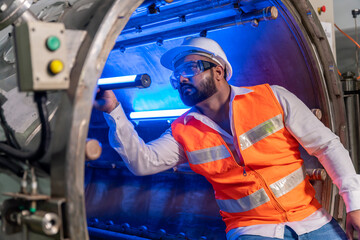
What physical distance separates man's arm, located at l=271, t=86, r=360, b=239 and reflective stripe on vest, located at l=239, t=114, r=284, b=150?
5cm

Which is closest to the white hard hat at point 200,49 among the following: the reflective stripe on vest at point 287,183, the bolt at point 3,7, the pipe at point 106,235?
the reflective stripe on vest at point 287,183

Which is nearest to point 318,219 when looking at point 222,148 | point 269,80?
point 222,148

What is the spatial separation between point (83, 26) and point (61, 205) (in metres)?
0.61

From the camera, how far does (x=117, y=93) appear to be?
11.2ft

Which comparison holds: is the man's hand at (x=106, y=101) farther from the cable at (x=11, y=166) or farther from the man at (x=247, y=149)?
the cable at (x=11, y=166)

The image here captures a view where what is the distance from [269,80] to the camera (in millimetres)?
2857

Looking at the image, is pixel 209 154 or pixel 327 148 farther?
pixel 209 154

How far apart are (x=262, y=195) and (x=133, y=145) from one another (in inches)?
29.3

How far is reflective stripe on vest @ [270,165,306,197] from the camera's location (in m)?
2.27

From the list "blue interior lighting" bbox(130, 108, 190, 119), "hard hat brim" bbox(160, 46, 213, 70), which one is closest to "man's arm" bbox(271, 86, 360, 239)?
"hard hat brim" bbox(160, 46, 213, 70)

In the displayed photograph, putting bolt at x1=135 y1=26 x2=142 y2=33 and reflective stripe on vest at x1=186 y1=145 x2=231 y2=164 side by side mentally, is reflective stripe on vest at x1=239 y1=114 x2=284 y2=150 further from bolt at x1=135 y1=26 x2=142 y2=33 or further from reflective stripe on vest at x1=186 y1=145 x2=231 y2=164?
bolt at x1=135 y1=26 x2=142 y2=33

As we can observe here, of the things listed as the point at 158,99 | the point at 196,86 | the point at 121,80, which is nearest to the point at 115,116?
the point at 121,80

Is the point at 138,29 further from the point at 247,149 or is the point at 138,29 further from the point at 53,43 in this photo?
the point at 53,43

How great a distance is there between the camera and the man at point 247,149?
2.20m
